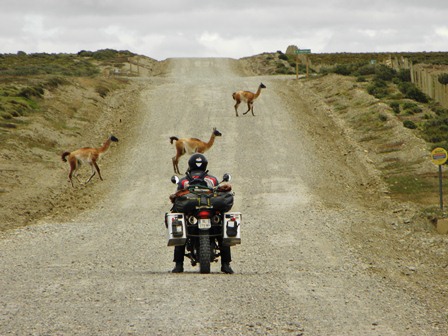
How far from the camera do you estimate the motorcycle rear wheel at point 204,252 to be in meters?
11.7

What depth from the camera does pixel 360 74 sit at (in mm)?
49438

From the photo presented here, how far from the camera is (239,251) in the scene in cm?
1571

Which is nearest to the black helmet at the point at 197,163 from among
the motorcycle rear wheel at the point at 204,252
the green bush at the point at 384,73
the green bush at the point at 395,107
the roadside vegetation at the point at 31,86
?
the motorcycle rear wheel at the point at 204,252

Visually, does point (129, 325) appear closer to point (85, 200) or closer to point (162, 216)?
point (162, 216)

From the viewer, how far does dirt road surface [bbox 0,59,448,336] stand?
8609 mm

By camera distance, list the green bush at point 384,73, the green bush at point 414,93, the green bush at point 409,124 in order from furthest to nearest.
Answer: the green bush at point 384,73 → the green bush at point 414,93 → the green bush at point 409,124

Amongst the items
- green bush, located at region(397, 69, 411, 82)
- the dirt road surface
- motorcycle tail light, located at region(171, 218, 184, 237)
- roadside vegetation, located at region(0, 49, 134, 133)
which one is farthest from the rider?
green bush, located at region(397, 69, 411, 82)

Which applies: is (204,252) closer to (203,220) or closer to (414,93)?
(203,220)

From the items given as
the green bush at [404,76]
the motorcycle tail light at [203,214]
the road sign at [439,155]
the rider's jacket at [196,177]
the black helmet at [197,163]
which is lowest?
the motorcycle tail light at [203,214]

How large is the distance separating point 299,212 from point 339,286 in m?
9.72

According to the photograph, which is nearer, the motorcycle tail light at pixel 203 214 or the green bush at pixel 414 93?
the motorcycle tail light at pixel 203 214

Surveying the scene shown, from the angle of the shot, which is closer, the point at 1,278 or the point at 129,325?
the point at 129,325

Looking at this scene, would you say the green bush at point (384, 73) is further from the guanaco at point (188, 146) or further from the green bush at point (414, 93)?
the guanaco at point (188, 146)

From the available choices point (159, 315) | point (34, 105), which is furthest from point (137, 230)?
point (34, 105)
